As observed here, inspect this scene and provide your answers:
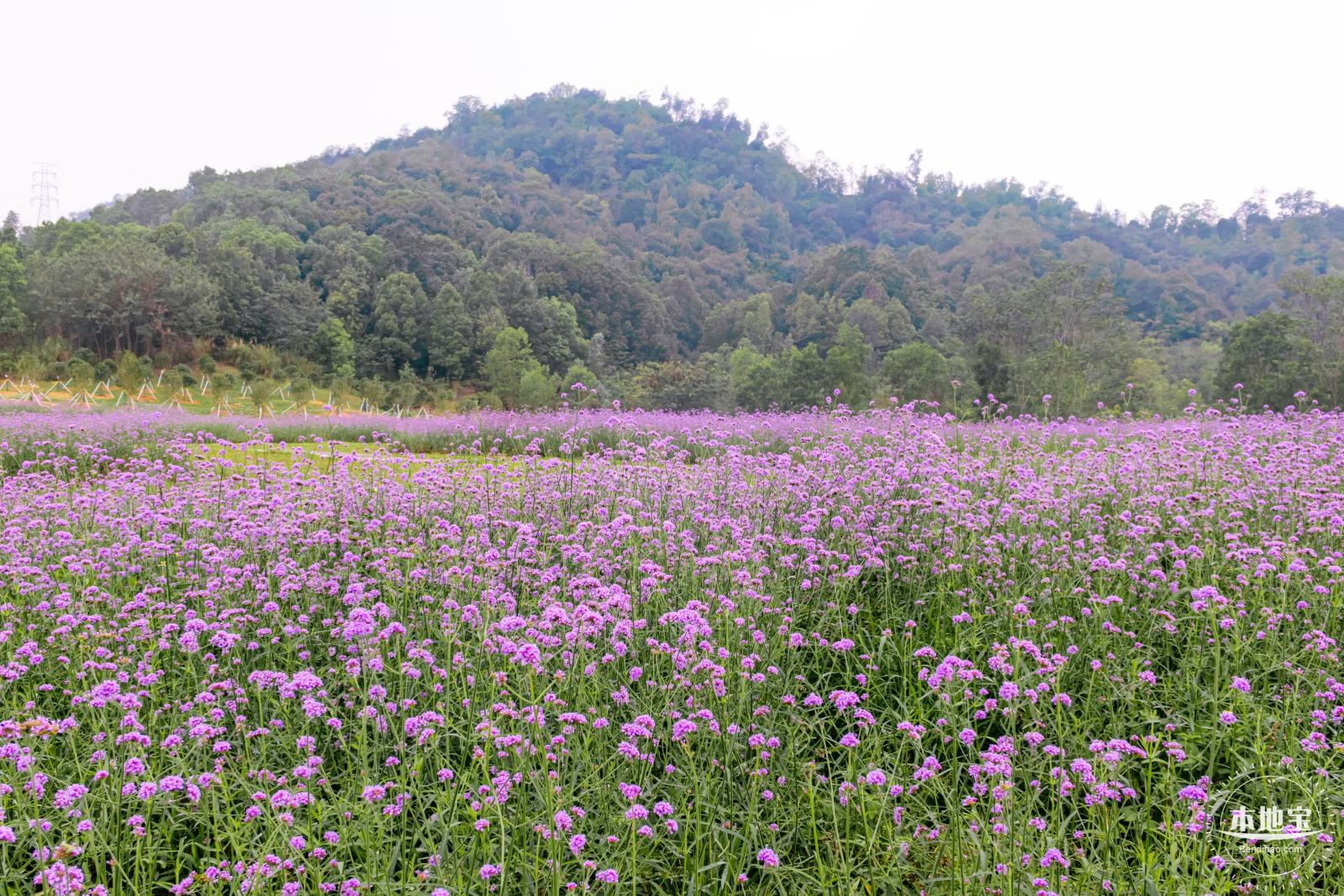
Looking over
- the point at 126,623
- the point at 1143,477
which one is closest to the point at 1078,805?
the point at 1143,477

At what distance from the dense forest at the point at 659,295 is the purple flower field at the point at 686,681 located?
12.7 ft

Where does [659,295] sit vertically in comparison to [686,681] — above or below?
above

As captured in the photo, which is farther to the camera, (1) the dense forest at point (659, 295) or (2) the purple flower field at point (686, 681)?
(1) the dense forest at point (659, 295)

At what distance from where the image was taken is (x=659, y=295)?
2781 inches

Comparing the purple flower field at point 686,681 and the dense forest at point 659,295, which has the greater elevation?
the dense forest at point 659,295

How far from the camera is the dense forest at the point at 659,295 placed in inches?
1384

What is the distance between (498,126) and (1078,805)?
161650mm

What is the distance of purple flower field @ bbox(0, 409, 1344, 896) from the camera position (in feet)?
7.57

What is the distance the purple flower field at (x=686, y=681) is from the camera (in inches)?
90.8

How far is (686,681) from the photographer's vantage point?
2.70 meters

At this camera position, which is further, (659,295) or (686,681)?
(659,295)

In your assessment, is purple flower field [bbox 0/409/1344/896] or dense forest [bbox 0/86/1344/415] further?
dense forest [bbox 0/86/1344/415]

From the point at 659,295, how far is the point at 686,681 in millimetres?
69410

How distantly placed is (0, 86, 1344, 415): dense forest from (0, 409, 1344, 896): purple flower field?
3861 millimetres
